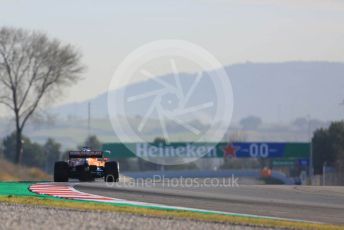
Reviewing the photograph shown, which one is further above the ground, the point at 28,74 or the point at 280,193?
the point at 28,74

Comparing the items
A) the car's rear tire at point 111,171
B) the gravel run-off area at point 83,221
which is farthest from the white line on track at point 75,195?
the car's rear tire at point 111,171

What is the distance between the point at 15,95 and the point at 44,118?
3565 millimetres

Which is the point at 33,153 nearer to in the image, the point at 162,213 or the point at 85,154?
the point at 85,154

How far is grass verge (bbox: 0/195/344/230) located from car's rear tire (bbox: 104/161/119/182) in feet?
38.1

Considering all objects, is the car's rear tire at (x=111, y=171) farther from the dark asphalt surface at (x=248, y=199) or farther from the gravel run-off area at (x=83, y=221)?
the gravel run-off area at (x=83, y=221)

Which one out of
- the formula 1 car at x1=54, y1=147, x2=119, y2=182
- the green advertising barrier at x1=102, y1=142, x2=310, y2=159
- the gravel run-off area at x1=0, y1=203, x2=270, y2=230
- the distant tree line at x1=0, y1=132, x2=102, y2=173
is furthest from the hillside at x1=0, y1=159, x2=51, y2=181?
the distant tree line at x1=0, y1=132, x2=102, y2=173

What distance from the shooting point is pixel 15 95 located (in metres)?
88.4

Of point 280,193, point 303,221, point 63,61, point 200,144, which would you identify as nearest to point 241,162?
point 200,144

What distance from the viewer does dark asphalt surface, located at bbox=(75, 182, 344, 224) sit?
29.0m

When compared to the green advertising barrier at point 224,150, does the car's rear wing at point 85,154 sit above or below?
below

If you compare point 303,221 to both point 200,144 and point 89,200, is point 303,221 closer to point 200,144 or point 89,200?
point 89,200

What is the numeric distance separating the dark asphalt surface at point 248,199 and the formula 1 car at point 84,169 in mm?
3262

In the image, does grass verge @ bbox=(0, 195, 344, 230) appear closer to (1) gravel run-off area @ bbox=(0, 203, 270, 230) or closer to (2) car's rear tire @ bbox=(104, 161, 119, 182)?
(1) gravel run-off area @ bbox=(0, 203, 270, 230)

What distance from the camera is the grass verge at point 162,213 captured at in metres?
24.6
